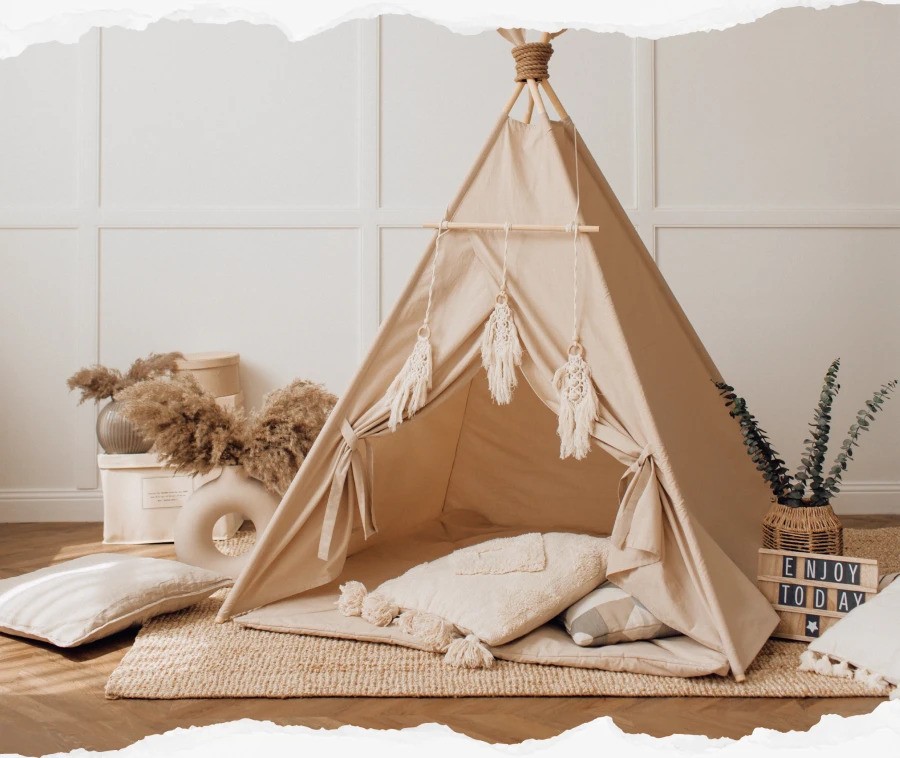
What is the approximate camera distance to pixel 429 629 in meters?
2.23

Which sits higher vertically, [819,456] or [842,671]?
[819,456]

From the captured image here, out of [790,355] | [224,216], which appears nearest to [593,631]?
[790,355]

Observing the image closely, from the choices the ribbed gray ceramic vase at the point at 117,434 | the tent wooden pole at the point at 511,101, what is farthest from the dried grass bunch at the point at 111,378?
the tent wooden pole at the point at 511,101

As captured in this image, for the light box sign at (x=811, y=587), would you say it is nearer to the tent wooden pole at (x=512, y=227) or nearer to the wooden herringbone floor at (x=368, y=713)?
the wooden herringbone floor at (x=368, y=713)

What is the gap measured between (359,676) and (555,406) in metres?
0.77

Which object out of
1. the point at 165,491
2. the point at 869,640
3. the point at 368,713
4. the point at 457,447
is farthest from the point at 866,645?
the point at 165,491

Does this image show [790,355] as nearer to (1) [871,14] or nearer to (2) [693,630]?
(1) [871,14]

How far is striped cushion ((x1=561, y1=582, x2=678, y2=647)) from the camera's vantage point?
A: 7.17 ft

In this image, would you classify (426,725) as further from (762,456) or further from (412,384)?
(762,456)

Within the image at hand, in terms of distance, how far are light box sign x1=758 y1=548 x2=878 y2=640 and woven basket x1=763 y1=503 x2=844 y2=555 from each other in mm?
37

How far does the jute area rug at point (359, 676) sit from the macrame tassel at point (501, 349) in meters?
0.64

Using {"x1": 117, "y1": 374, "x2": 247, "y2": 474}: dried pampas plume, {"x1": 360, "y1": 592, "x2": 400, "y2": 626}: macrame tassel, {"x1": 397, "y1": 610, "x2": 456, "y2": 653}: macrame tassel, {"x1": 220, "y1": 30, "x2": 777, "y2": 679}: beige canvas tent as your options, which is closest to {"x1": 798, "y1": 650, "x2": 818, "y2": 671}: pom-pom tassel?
{"x1": 220, "y1": 30, "x2": 777, "y2": 679}: beige canvas tent

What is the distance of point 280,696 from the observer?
1.96m

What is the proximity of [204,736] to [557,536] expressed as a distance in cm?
110
